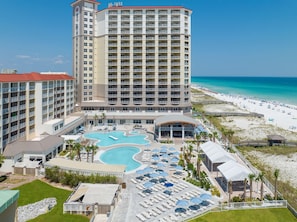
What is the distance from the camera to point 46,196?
3139 centimetres

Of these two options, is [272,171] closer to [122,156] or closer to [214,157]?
[214,157]

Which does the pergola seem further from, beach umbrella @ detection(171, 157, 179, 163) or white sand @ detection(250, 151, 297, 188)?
beach umbrella @ detection(171, 157, 179, 163)

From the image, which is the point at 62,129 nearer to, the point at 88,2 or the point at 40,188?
the point at 40,188

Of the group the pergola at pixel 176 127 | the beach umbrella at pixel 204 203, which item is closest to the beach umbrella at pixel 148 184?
the beach umbrella at pixel 204 203

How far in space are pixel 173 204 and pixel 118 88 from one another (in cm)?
5352

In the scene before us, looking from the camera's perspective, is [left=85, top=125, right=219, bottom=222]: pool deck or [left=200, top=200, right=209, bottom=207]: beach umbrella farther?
[left=200, top=200, right=209, bottom=207]: beach umbrella

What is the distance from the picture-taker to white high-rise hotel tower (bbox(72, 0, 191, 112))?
253ft

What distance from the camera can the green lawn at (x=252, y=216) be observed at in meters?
26.5

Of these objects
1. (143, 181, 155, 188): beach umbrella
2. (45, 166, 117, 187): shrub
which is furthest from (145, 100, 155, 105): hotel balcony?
(143, 181, 155, 188): beach umbrella

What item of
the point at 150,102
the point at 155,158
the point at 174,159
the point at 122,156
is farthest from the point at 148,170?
the point at 150,102

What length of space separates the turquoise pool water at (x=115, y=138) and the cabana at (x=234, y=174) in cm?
2463

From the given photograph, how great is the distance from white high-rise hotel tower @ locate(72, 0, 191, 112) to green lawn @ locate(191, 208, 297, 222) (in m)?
51.6

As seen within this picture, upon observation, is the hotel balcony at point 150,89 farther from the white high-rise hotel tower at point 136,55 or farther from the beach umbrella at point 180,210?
the beach umbrella at point 180,210

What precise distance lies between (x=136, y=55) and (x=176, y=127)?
29.1 meters
